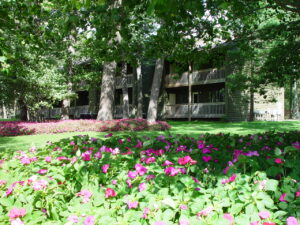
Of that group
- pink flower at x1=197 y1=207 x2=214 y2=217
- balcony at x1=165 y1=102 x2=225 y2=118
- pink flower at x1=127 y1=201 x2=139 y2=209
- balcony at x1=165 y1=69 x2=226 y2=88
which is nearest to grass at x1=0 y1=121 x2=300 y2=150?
pink flower at x1=127 y1=201 x2=139 y2=209

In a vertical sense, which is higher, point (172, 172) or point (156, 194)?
point (172, 172)

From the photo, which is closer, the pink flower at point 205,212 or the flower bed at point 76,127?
the pink flower at point 205,212

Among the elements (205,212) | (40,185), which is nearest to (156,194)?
(205,212)

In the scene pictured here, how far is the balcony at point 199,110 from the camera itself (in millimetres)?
23703

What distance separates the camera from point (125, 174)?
282 cm

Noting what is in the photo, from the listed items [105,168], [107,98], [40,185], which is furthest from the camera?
[107,98]

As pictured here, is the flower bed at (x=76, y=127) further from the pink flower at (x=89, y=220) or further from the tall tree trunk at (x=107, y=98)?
the pink flower at (x=89, y=220)

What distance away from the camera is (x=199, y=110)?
978 inches

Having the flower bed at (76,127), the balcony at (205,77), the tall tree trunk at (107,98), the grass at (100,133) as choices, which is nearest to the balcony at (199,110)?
the balcony at (205,77)

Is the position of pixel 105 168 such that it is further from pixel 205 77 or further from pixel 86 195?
pixel 205 77

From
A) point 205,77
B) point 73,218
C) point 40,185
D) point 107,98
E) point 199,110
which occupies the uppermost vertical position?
point 205,77

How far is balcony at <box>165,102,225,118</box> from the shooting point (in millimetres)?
23703

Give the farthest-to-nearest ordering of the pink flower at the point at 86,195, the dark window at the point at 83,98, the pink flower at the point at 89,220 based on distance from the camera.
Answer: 1. the dark window at the point at 83,98
2. the pink flower at the point at 86,195
3. the pink flower at the point at 89,220

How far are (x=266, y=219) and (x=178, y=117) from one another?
24687 millimetres
